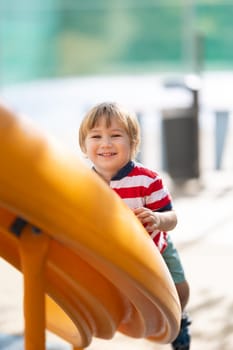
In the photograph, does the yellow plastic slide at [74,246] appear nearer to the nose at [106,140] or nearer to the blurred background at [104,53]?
the nose at [106,140]

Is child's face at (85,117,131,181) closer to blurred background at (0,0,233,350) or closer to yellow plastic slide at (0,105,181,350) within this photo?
yellow plastic slide at (0,105,181,350)

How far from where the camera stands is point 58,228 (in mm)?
1885

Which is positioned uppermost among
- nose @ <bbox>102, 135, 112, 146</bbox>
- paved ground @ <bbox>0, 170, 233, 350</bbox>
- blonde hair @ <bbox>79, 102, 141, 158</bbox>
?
blonde hair @ <bbox>79, 102, 141, 158</bbox>

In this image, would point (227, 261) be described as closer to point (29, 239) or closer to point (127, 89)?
point (29, 239)

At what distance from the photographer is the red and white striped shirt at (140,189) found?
2689 mm

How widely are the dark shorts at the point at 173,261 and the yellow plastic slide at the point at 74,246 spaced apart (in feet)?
0.80

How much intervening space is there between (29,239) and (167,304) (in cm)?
39

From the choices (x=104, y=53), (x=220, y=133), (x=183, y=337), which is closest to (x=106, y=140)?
(x=183, y=337)

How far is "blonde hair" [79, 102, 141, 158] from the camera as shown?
264 centimetres

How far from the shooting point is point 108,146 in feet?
8.69

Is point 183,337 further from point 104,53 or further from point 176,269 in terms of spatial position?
point 104,53

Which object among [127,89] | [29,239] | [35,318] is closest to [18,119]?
[29,239]

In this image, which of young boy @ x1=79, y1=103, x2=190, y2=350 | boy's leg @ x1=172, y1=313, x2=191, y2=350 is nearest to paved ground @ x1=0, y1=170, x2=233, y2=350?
boy's leg @ x1=172, y1=313, x2=191, y2=350

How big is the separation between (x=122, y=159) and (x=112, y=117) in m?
0.13
